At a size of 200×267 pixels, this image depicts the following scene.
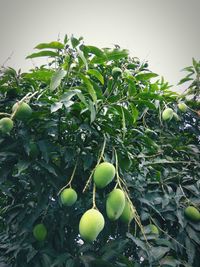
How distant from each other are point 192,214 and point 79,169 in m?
0.59

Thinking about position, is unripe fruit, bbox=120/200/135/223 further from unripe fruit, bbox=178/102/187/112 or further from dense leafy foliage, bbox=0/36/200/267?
unripe fruit, bbox=178/102/187/112

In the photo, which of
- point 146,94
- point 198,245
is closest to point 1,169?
point 146,94

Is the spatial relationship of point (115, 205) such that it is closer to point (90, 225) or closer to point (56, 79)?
point (90, 225)

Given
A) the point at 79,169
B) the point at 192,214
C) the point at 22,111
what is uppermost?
the point at 22,111

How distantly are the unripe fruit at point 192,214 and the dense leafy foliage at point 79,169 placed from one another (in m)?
0.02

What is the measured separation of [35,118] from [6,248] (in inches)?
27.8

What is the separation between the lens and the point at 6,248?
1.67 meters

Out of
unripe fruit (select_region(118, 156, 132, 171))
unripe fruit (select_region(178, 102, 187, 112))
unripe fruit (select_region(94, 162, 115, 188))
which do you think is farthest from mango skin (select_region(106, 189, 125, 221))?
unripe fruit (select_region(178, 102, 187, 112))

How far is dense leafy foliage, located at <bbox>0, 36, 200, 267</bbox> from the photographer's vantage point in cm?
133

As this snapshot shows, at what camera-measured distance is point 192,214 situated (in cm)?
163

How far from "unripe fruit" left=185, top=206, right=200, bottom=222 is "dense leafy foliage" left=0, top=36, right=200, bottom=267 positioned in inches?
0.8

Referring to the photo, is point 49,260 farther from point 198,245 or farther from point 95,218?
point 198,245

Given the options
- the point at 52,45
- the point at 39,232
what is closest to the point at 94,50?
the point at 52,45

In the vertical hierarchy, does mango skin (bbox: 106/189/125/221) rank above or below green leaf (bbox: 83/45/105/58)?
below
